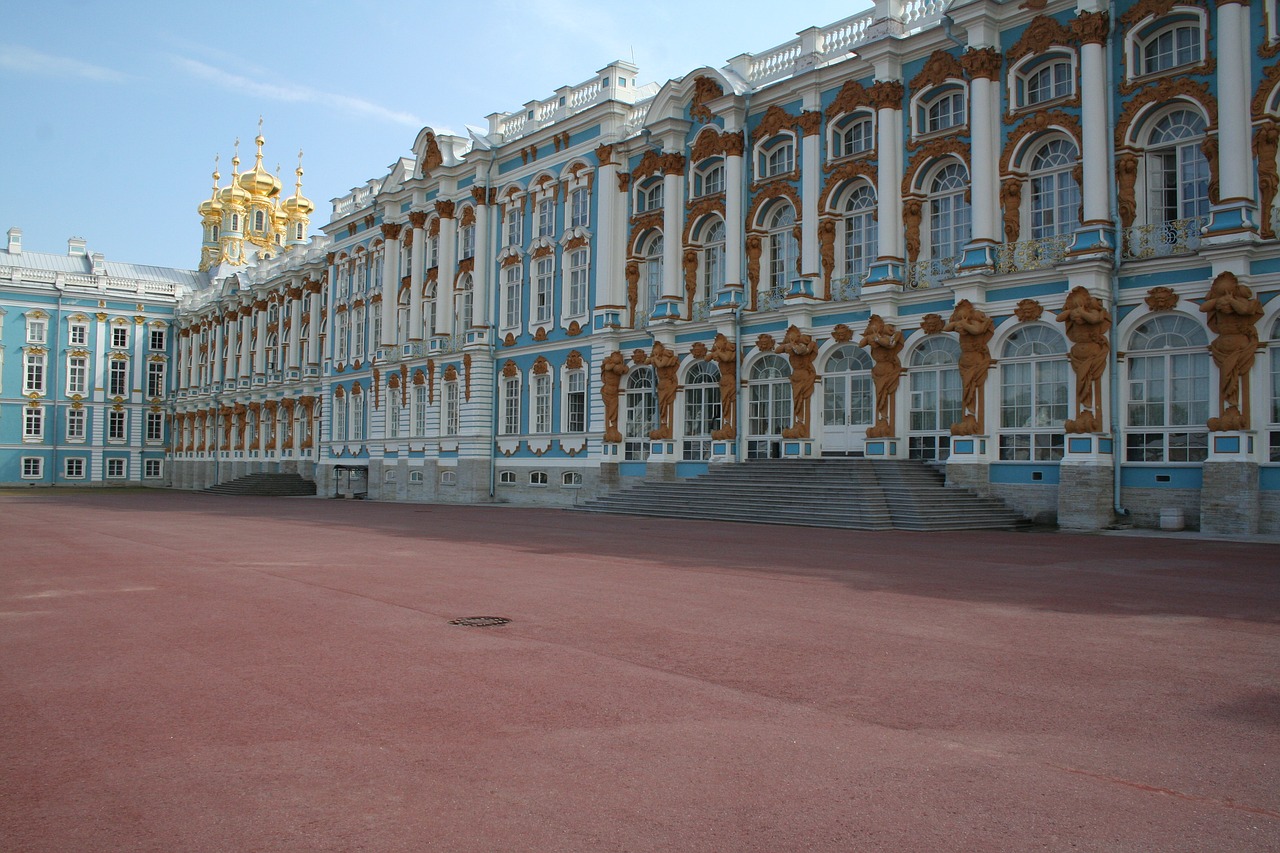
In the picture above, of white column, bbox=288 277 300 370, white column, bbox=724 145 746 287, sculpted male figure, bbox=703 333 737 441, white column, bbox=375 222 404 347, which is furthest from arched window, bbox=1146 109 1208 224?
white column, bbox=288 277 300 370

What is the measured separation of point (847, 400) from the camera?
2803 cm

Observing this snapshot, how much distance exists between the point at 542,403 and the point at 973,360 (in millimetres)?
18256

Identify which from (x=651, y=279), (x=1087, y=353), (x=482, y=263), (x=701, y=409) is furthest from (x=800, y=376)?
(x=482, y=263)

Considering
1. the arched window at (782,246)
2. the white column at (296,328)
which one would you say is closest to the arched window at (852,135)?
the arched window at (782,246)

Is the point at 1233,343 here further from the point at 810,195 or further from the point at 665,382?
the point at 665,382

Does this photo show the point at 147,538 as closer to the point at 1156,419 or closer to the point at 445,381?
the point at 1156,419

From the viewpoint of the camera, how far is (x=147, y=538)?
19.8 metres

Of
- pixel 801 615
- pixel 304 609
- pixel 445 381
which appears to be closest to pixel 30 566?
pixel 304 609

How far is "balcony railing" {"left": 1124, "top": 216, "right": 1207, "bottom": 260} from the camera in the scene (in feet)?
71.7

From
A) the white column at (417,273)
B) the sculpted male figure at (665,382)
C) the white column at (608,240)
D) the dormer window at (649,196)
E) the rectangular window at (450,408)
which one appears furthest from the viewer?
the white column at (417,273)

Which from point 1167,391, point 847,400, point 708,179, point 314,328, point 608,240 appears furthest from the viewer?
point 314,328

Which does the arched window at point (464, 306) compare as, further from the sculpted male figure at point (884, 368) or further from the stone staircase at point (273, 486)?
the sculpted male figure at point (884, 368)

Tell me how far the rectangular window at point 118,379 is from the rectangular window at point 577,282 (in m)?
50.7

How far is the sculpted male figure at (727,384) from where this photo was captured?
101ft
